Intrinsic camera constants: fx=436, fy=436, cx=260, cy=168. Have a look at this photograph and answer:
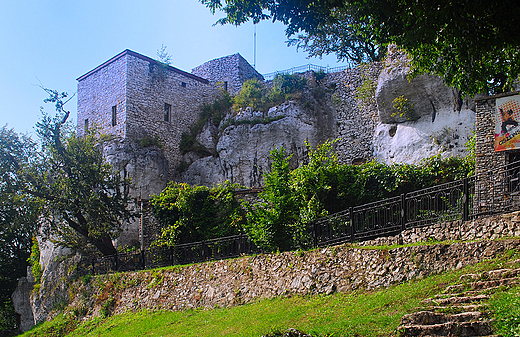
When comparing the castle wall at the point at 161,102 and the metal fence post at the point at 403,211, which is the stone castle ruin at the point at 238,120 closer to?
the castle wall at the point at 161,102

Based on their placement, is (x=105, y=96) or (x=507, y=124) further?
(x=105, y=96)

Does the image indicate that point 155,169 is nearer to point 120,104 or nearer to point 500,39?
point 120,104

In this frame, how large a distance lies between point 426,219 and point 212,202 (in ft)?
31.3

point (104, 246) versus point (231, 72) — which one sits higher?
point (231, 72)

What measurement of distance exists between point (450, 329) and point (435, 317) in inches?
12.4

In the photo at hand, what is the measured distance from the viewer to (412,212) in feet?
36.8

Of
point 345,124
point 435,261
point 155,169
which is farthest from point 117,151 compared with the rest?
point 435,261

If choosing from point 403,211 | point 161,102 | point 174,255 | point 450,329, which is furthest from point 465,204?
point 161,102

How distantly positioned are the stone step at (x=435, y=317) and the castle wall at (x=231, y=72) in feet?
77.3

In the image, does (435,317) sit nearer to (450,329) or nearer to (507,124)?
(450,329)

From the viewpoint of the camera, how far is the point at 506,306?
16.4 feet

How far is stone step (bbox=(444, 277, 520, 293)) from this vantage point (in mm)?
5770

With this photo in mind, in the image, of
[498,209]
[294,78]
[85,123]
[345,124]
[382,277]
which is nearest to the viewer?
[382,277]

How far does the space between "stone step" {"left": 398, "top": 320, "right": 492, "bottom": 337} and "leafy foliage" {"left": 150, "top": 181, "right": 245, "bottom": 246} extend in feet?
37.9
